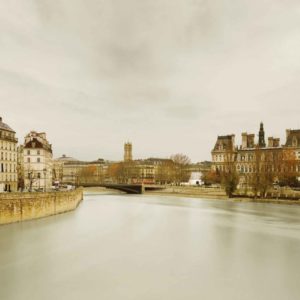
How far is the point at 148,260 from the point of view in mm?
20109

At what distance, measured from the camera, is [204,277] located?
56.7ft

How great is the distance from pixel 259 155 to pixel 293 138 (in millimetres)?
18384

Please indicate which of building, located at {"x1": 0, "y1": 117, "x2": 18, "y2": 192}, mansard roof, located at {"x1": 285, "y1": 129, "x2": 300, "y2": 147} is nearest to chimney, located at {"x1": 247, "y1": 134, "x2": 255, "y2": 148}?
mansard roof, located at {"x1": 285, "y1": 129, "x2": 300, "y2": 147}

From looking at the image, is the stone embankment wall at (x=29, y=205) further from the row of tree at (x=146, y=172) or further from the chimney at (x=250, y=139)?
the chimney at (x=250, y=139)

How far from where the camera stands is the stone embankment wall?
29.2 meters

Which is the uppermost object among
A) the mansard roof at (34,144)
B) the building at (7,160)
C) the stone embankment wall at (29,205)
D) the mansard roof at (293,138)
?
the mansard roof at (293,138)

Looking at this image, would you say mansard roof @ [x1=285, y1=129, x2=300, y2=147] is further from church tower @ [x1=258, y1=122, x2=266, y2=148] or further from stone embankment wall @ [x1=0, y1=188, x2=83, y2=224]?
stone embankment wall @ [x1=0, y1=188, x2=83, y2=224]

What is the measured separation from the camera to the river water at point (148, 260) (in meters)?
15.3

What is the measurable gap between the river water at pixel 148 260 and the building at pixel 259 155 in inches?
1256

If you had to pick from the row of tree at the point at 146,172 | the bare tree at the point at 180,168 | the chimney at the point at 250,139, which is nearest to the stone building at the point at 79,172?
the row of tree at the point at 146,172

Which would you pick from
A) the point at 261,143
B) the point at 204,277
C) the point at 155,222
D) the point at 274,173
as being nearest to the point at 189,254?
the point at 204,277

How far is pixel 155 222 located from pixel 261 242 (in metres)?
11.5

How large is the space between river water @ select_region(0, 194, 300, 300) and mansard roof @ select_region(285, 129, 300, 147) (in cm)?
4891

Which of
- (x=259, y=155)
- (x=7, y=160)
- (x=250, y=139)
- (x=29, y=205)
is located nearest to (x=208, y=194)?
(x=259, y=155)
